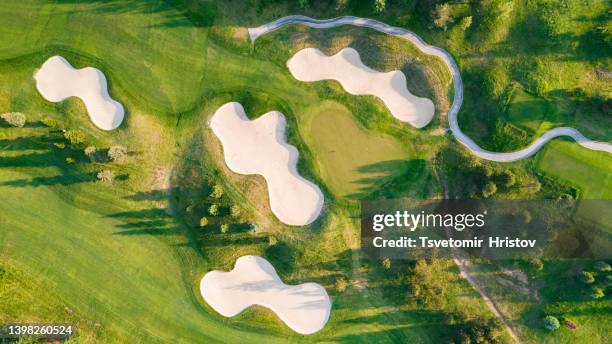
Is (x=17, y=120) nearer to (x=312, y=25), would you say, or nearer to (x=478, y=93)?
(x=312, y=25)

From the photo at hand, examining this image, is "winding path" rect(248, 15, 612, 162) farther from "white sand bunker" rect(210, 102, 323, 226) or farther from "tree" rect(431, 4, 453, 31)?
"white sand bunker" rect(210, 102, 323, 226)

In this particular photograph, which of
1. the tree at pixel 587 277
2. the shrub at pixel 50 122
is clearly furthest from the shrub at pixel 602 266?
the shrub at pixel 50 122

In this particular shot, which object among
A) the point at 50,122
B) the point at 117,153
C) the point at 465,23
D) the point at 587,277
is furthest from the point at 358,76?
the point at 50,122

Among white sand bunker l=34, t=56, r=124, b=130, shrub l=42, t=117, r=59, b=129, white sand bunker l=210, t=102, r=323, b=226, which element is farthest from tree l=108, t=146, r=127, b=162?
white sand bunker l=210, t=102, r=323, b=226

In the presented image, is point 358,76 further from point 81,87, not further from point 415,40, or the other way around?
point 81,87

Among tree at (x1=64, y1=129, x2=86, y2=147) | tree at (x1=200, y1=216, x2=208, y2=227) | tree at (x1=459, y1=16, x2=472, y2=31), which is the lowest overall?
tree at (x1=200, y1=216, x2=208, y2=227)

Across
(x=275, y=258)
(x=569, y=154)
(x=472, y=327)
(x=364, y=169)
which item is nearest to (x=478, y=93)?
(x=569, y=154)
